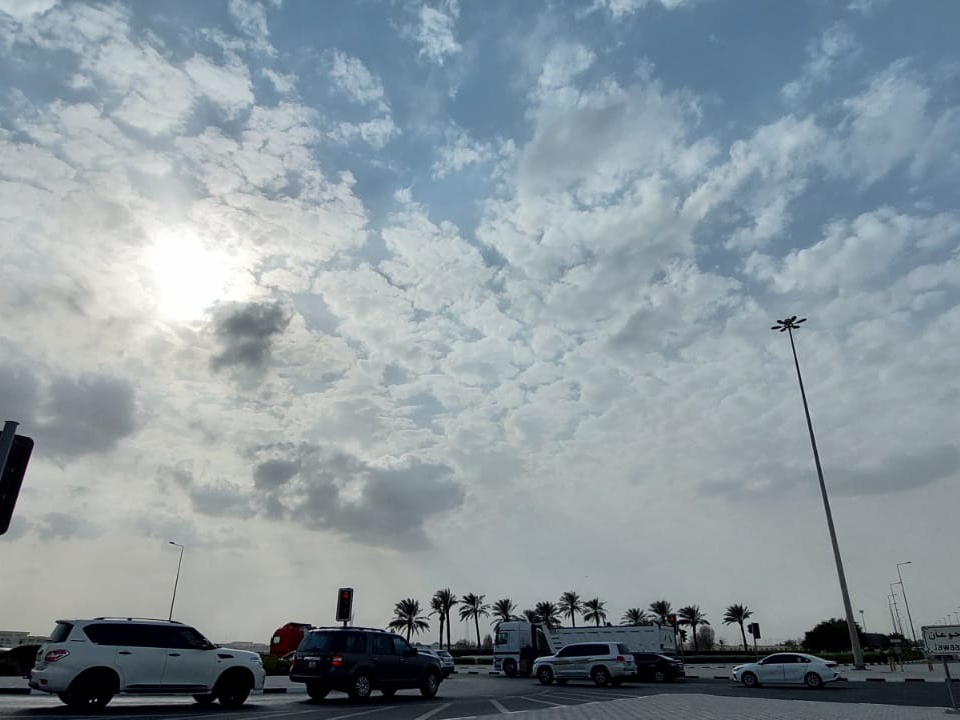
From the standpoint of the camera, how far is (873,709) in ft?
50.5

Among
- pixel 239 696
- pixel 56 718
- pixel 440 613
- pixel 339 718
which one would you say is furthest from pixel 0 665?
pixel 440 613

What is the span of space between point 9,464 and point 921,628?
17.3 m

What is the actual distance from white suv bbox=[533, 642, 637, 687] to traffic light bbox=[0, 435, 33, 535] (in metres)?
25.2

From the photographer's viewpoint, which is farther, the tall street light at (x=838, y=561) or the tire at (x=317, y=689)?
the tall street light at (x=838, y=561)

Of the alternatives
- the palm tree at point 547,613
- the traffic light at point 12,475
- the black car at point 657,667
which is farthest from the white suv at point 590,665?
the palm tree at point 547,613

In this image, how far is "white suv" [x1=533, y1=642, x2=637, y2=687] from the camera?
92.4 feet

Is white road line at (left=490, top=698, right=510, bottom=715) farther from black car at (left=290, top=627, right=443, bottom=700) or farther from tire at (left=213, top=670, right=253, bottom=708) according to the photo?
tire at (left=213, top=670, right=253, bottom=708)

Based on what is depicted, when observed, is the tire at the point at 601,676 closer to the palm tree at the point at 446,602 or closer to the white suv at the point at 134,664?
the white suv at the point at 134,664

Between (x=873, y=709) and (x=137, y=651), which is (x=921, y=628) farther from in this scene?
(x=137, y=651)

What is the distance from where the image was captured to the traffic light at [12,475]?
26.2ft

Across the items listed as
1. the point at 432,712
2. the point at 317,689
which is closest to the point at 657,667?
the point at 317,689

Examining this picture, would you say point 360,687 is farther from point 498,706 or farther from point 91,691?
point 91,691

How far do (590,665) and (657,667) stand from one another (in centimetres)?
552

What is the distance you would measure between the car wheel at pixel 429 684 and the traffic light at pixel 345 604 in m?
4.53
